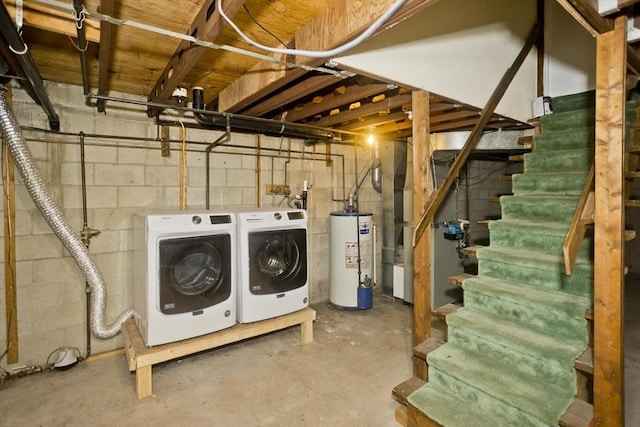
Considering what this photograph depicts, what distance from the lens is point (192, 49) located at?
6.50 ft

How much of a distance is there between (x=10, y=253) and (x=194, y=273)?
1.50 metres

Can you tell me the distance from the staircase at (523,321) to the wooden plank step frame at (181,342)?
138 cm

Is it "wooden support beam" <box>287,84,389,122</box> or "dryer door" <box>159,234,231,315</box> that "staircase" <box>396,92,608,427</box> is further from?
"dryer door" <box>159,234,231,315</box>

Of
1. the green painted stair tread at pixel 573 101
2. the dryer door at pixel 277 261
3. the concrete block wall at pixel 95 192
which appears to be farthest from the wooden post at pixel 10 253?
the green painted stair tread at pixel 573 101

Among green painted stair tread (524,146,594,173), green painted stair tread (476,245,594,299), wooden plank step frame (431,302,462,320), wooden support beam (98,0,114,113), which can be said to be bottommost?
wooden plank step frame (431,302,462,320)

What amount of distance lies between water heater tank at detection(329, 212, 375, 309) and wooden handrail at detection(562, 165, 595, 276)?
2530mm

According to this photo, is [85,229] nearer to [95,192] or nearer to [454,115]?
[95,192]

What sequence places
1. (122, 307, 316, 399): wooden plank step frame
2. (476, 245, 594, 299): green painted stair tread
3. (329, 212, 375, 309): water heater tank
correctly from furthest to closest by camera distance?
(329, 212, 375, 309): water heater tank < (122, 307, 316, 399): wooden plank step frame < (476, 245, 594, 299): green painted stair tread

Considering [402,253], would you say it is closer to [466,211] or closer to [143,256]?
[466,211]

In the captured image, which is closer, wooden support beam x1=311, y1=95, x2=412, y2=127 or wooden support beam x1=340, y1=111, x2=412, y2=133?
wooden support beam x1=311, y1=95, x2=412, y2=127

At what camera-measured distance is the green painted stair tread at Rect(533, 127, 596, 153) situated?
2.80m

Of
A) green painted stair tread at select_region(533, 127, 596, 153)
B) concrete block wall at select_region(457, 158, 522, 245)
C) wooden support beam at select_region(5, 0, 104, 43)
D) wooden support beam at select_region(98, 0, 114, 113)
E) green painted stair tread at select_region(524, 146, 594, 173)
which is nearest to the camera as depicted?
wooden support beam at select_region(98, 0, 114, 113)

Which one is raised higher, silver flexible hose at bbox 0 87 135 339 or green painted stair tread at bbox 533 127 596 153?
green painted stair tread at bbox 533 127 596 153

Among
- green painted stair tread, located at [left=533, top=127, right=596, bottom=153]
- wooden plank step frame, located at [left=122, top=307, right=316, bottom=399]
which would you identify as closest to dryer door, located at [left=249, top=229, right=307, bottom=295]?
wooden plank step frame, located at [left=122, top=307, right=316, bottom=399]
